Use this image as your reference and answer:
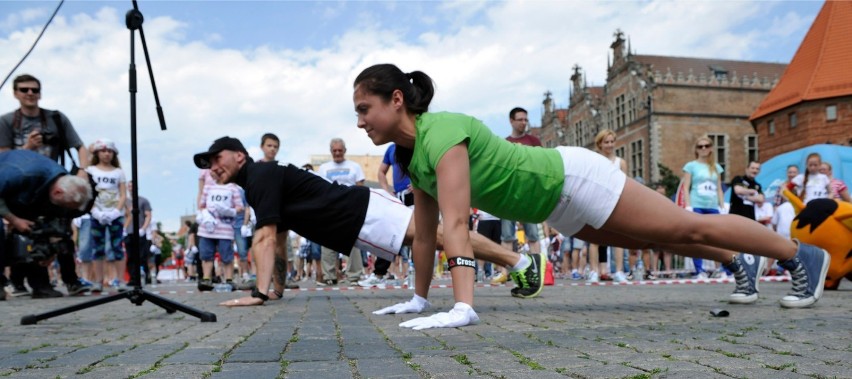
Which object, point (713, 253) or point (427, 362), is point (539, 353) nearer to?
point (427, 362)

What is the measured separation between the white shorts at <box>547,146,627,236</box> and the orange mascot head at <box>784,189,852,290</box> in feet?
13.8

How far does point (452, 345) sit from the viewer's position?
3109 millimetres

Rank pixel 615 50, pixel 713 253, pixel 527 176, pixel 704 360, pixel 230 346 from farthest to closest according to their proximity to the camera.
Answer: pixel 615 50
pixel 713 253
pixel 527 176
pixel 230 346
pixel 704 360

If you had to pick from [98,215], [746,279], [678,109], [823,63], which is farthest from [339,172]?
[678,109]

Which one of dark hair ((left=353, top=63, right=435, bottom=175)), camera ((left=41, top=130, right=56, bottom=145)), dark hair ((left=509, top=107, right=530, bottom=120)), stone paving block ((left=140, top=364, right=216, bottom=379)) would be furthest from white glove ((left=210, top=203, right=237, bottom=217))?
stone paving block ((left=140, top=364, right=216, bottom=379))

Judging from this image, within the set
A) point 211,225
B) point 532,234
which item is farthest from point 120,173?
point 532,234

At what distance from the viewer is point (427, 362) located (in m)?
2.65

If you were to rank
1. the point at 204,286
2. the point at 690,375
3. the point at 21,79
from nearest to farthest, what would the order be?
the point at 690,375 → the point at 21,79 → the point at 204,286

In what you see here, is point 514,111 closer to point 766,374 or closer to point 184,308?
point 184,308

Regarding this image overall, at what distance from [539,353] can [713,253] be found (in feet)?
8.88

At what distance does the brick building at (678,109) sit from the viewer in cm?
5528

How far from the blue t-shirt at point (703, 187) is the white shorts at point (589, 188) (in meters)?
6.86

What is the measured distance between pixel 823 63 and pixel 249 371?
5065 centimetres

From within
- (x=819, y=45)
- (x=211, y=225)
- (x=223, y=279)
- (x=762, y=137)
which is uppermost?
(x=819, y=45)
